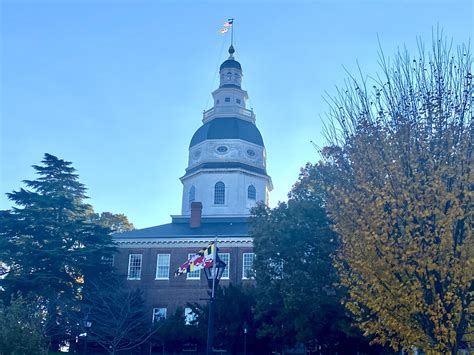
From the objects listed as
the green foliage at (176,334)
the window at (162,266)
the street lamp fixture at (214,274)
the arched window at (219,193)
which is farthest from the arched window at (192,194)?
the street lamp fixture at (214,274)

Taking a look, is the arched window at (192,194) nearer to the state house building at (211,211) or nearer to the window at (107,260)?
the state house building at (211,211)

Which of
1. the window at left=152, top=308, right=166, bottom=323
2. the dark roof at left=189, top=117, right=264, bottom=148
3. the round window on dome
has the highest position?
the dark roof at left=189, top=117, right=264, bottom=148

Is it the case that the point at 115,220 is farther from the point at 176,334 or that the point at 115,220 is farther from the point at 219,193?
the point at 176,334

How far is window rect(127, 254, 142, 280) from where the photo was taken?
142 ft

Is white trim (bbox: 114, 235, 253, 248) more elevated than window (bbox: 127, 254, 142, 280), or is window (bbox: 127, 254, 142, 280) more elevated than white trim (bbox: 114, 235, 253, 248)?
white trim (bbox: 114, 235, 253, 248)

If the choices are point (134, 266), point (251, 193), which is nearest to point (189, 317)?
point (134, 266)

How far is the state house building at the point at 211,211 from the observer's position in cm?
4228

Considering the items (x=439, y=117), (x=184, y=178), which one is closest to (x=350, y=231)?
(x=439, y=117)

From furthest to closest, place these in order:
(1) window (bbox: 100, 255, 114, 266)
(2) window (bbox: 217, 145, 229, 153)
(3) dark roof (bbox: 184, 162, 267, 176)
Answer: (2) window (bbox: 217, 145, 229, 153), (3) dark roof (bbox: 184, 162, 267, 176), (1) window (bbox: 100, 255, 114, 266)

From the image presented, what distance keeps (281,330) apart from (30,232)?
20.6 metres

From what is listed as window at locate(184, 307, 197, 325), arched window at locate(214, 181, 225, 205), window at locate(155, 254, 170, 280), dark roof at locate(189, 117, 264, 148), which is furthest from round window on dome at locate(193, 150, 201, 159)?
window at locate(184, 307, 197, 325)

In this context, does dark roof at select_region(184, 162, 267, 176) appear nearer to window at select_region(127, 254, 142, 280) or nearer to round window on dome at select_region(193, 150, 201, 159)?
round window on dome at select_region(193, 150, 201, 159)

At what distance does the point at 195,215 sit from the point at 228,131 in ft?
31.2

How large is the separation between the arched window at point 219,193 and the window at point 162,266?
7725 mm
